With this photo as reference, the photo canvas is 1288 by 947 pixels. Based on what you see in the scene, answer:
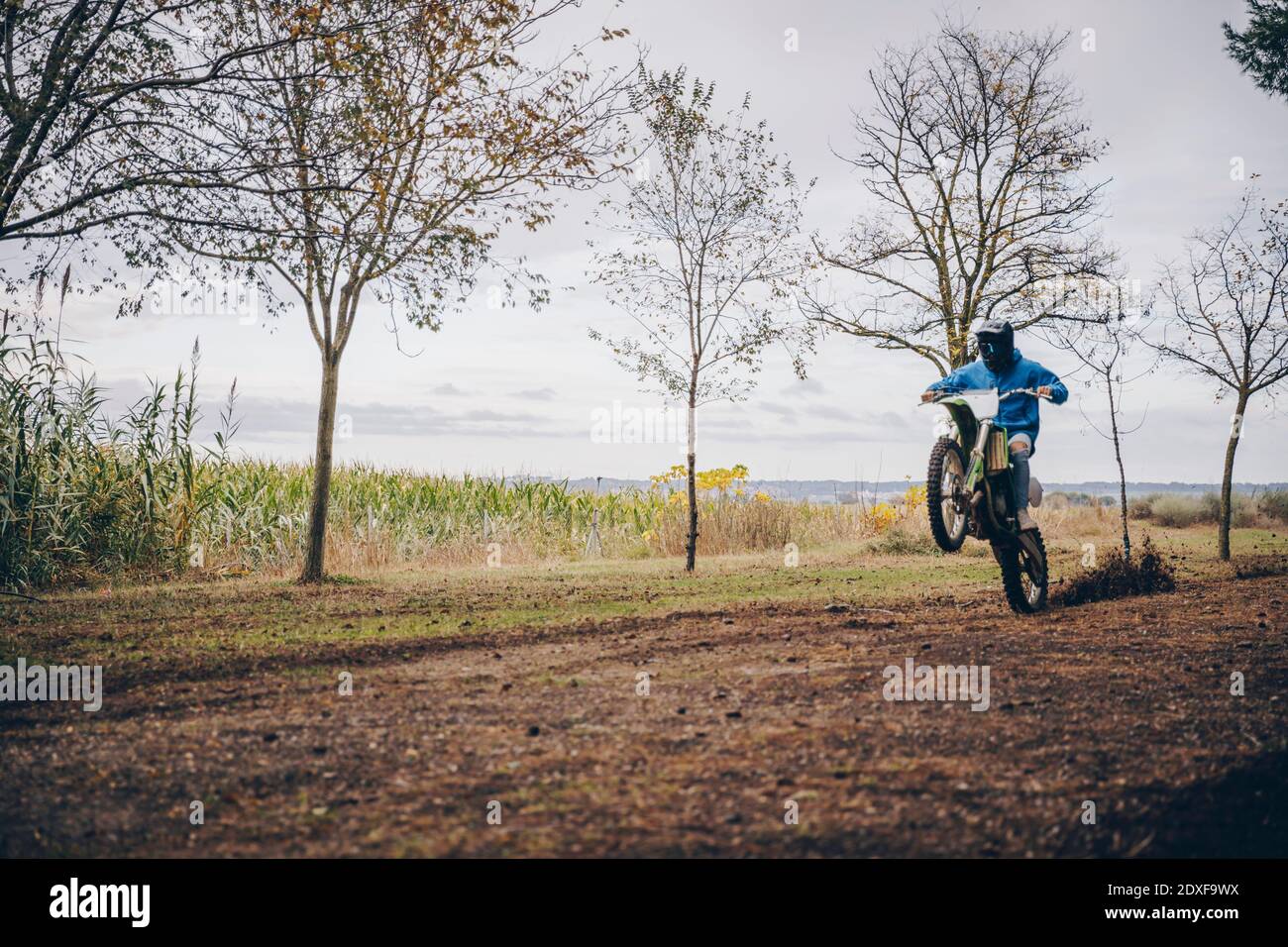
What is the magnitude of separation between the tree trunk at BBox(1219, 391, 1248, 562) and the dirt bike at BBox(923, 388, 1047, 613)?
8754mm

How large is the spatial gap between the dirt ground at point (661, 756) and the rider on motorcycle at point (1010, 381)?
1.98m

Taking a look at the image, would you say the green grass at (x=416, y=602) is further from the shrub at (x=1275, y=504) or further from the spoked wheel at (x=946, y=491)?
the shrub at (x=1275, y=504)

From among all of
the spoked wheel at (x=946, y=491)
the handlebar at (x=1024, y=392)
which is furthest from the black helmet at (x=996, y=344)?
the spoked wheel at (x=946, y=491)

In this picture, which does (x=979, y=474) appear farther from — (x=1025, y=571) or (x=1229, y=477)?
(x=1229, y=477)

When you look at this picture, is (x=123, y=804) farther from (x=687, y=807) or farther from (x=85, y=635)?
(x=85, y=635)

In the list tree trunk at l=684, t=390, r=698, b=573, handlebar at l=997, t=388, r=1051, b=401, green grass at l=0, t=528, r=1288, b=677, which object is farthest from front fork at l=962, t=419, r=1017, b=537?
tree trunk at l=684, t=390, r=698, b=573

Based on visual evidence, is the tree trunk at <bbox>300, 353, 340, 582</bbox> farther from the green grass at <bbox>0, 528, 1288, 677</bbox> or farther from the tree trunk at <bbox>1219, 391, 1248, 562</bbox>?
the tree trunk at <bbox>1219, 391, 1248, 562</bbox>

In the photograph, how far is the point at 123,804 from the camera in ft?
15.0

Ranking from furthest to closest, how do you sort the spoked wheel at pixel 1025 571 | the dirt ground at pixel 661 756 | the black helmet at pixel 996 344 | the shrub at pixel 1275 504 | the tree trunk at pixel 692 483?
the shrub at pixel 1275 504 < the tree trunk at pixel 692 483 < the spoked wheel at pixel 1025 571 < the black helmet at pixel 996 344 < the dirt ground at pixel 661 756

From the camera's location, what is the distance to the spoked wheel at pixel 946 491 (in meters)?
8.73

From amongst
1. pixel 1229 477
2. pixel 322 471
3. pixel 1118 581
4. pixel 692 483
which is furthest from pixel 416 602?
pixel 1229 477

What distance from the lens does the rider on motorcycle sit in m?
9.21
